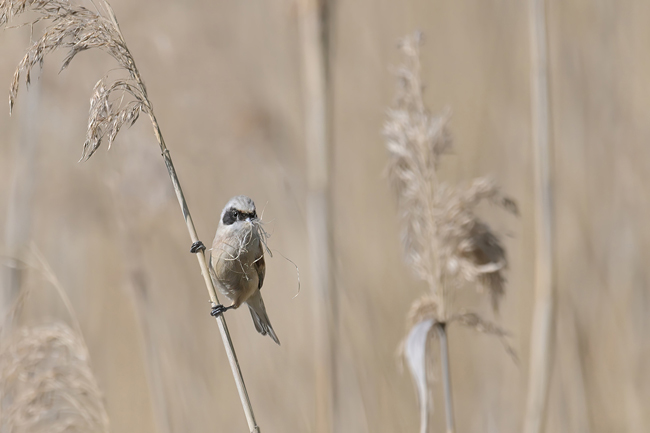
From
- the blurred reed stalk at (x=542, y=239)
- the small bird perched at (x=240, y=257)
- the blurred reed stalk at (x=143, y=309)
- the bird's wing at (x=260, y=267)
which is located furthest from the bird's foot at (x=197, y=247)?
the blurred reed stalk at (x=542, y=239)

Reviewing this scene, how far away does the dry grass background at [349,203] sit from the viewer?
2430 mm

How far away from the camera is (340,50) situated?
13.0 feet

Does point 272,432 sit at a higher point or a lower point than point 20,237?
lower

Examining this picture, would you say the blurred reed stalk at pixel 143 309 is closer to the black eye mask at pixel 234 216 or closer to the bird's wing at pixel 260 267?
the bird's wing at pixel 260 267

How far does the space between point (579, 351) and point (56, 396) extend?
1.94 meters

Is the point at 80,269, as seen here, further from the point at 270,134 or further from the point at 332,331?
the point at 332,331

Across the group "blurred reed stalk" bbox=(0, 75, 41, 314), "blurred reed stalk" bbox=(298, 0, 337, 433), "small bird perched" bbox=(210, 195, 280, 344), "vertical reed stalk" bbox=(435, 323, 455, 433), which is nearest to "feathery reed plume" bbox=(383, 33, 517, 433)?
"vertical reed stalk" bbox=(435, 323, 455, 433)

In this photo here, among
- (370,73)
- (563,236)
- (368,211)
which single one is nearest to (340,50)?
(370,73)

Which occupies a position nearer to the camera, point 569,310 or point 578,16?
point 569,310

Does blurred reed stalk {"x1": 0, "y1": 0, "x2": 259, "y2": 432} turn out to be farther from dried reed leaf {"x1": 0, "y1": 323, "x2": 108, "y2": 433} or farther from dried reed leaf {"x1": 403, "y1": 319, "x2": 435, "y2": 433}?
dried reed leaf {"x1": 0, "y1": 323, "x2": 108, "y2": 433}

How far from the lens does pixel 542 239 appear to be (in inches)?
71.5

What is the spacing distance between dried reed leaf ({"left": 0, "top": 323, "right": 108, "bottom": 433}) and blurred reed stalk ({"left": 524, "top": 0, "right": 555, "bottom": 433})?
1270mm

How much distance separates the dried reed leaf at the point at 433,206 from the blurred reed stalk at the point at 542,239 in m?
0.12

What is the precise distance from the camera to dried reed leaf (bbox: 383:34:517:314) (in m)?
1.63
